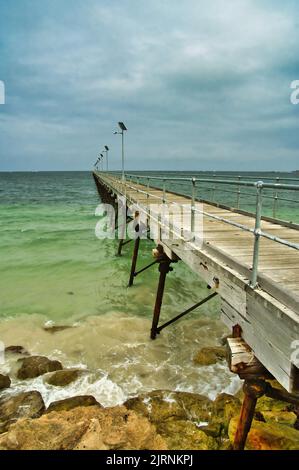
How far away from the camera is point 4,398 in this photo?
19.6ft

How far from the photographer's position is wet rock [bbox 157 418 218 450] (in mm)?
4551

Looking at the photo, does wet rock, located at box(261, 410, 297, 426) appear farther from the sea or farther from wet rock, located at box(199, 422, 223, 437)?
the sea

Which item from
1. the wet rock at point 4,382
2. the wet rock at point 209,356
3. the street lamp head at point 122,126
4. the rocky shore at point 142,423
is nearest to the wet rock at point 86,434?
the rocky shore at point 142,423

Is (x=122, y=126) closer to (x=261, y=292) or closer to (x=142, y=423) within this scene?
(x=142, y=423)

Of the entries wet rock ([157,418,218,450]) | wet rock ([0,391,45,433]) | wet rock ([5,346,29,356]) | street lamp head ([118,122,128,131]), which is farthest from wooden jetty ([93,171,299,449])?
street lamp head ([118,122,128,131])

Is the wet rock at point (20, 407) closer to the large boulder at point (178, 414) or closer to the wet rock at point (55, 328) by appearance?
the large boulder at point (178, 414)

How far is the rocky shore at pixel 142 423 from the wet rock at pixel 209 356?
3.87 feet

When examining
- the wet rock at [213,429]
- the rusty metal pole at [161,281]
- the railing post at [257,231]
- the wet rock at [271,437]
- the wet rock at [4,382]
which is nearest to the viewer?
the railing post at [257,231]

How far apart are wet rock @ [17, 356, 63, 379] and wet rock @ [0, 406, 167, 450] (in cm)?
206

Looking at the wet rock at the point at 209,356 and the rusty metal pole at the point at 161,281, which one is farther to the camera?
the rusty metal pole at the point at 161,281

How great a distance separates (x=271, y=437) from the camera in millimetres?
4484

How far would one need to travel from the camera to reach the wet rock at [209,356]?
7086 mm

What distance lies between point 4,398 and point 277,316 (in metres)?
5.43
